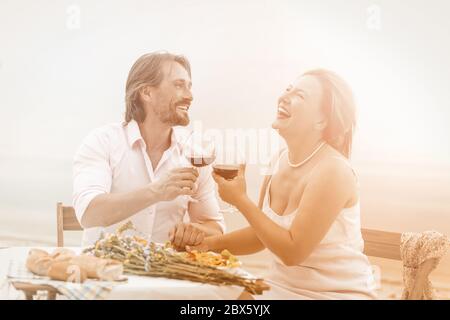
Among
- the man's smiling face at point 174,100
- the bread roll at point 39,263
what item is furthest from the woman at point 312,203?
the bread roll at point 39,263

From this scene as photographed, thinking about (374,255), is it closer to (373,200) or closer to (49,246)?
(373,200)

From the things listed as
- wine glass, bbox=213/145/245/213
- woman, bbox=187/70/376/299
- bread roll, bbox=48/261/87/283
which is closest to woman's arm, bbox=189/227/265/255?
woman, bbox=187/70/376/299

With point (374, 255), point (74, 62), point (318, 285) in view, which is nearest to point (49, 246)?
point (74, 62)

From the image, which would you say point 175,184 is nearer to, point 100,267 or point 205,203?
point 205,203

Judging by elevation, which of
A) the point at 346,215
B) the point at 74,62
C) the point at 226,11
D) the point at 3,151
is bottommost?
the point at 346,215

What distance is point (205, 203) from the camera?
2590mm

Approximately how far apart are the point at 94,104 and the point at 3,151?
1.52 feet

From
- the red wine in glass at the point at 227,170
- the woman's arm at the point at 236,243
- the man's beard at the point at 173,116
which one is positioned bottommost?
the woman's arm at the point at 236,243

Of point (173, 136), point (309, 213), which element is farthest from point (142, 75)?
point (309, 213)

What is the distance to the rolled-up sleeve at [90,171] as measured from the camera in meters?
2.60

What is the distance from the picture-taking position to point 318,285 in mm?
2438

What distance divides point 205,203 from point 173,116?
39 cm

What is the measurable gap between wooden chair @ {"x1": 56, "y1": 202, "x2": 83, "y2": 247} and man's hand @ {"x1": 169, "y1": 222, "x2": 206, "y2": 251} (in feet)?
1.47

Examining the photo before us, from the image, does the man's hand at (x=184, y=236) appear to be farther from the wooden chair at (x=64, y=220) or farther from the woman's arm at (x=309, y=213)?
the wooden chair at (x=64, y=220)
